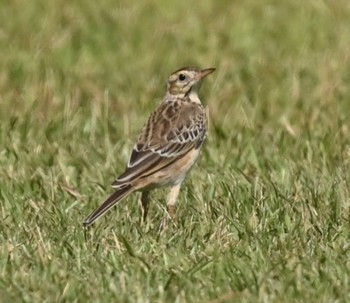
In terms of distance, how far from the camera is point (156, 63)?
1333 cm

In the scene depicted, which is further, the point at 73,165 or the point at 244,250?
the point at 73,165

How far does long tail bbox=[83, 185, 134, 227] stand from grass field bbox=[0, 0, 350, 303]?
0.26ft

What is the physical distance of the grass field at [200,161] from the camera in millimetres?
7621

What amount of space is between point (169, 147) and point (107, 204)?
2.78ft

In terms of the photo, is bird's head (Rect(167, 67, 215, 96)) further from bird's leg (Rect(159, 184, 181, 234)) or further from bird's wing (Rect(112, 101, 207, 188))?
bird's leg (Rect(159, 184, 181, 234))

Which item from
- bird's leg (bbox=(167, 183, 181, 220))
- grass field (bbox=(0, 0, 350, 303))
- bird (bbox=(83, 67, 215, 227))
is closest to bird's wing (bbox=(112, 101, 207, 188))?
bird (bbox=(83, 67, 215, 227))

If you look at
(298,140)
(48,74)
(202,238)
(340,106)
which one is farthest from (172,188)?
(48,74)

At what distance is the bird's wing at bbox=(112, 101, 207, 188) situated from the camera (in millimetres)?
9031

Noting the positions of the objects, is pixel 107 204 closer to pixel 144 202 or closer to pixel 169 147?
pixel 144 202

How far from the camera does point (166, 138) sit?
938cm

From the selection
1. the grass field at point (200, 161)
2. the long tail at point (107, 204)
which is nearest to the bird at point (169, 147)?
the long tail at point (107, 204)

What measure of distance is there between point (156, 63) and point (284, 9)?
2374 millimetres

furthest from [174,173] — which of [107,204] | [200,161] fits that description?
[200,161]

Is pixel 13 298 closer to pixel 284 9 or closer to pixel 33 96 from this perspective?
pixel 33 96
